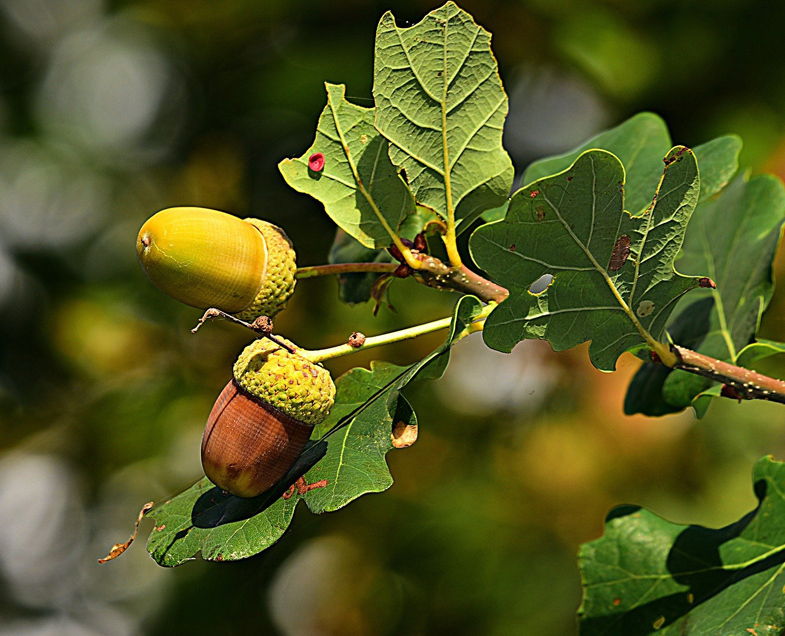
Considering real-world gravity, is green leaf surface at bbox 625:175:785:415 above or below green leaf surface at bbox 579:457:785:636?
above

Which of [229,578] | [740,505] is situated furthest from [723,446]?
[229,578]

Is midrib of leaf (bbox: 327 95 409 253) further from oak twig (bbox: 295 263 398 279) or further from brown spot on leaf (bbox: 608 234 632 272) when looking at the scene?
brown spot on leaf (bbox: 608 234 632 272)

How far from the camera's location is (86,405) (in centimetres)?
278

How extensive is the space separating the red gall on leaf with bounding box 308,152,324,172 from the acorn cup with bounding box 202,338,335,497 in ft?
0.60

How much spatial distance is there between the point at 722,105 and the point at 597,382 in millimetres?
1092

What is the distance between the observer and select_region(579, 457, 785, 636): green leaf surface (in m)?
0.80

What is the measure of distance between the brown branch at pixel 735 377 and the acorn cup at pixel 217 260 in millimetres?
412

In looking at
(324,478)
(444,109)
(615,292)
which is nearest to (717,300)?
(615,292)

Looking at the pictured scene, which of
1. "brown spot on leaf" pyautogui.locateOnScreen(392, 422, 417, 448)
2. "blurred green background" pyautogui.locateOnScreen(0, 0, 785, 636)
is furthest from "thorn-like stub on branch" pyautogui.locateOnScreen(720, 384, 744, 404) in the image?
"blurred green background" pyautogui.locateOnScreen(0, 0, 785, 636)

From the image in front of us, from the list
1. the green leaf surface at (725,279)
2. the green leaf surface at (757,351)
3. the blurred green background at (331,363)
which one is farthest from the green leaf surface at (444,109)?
the blurred green background at (331,363)

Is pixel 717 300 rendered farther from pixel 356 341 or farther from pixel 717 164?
pixel 356 341

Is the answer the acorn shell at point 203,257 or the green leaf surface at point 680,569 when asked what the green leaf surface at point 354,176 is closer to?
the acorn shell at point 203,257

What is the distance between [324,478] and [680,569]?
513mm

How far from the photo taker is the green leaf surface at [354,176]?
2.29ft
